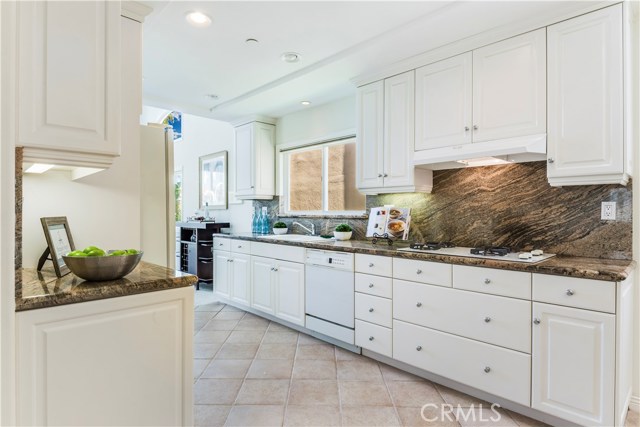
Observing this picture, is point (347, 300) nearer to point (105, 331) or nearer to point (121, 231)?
point (121, 231)

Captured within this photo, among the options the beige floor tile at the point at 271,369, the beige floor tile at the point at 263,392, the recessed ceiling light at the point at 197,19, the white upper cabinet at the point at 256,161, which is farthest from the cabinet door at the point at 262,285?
the recessed ceiling light at the point at 197,19

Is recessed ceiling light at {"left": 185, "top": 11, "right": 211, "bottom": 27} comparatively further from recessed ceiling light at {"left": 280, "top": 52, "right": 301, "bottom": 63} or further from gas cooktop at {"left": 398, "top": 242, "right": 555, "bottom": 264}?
gas cooktop at {"left": 398, "top": 242, "right": 555, "bottom": 264}

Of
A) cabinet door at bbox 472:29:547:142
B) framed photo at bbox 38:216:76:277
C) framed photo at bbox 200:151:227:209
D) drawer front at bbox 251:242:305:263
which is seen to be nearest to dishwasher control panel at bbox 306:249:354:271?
drawer front at bbox 251:242:305:263

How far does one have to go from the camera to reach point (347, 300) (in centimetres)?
303

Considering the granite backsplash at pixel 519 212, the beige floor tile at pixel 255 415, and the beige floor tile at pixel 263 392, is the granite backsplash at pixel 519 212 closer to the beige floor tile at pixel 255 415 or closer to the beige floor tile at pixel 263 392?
the beige floor tile at pixel 263 392

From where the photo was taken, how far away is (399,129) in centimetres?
300

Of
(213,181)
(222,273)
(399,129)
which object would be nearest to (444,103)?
(399,129)

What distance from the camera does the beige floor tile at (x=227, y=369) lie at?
8.65ft

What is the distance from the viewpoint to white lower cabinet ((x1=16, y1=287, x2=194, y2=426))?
3.92 ft

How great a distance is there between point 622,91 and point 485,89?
2.51 ft

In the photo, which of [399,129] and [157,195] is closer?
[157,195]

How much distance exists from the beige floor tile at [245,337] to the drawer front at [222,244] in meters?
1.19

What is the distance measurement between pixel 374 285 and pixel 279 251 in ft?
4.08

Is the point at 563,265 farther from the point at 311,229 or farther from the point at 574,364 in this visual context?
the point at 311,229
